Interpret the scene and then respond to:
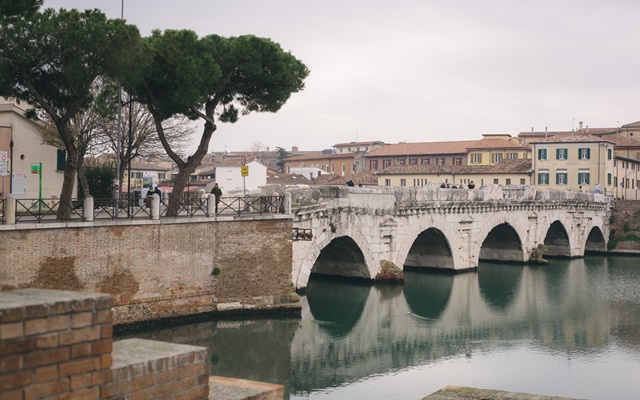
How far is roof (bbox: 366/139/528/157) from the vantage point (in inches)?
3474

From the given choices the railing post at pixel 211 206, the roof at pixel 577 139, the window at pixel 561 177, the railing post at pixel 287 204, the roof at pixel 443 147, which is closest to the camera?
the railing post at pixel 211 206

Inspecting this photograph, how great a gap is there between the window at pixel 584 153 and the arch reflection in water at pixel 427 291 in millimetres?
30449

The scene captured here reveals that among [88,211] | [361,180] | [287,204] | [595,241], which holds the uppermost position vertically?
[361,180]

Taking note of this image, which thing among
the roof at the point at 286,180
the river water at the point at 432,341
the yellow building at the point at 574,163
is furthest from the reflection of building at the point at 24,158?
the yellow building at the point at 574,163

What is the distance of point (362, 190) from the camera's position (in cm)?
3709

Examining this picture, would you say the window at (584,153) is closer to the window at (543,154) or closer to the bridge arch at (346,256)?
the window at (543,154)

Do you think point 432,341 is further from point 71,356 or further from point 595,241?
point 595,241

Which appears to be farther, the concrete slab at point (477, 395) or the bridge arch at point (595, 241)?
the bridge arch at point (595, 241)

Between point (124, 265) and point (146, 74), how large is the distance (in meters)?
8.42

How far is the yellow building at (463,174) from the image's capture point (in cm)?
7394

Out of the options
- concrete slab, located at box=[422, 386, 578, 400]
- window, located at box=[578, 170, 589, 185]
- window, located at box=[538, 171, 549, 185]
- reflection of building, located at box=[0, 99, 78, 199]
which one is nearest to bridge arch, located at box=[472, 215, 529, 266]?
window, located at box=[538, 171, 549, 185]

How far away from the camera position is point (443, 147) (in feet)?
306

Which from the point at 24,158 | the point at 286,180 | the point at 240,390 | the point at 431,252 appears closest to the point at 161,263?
the point at 24,158

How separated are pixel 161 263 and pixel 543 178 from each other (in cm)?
5339
